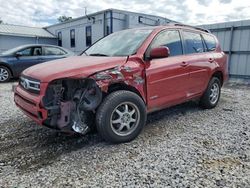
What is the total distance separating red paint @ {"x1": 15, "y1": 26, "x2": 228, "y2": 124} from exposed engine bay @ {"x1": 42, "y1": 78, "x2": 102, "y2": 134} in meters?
0.11

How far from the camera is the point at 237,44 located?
996 centimetres

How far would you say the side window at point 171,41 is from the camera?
13.2 feet

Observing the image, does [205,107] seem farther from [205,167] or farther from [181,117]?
[205,167]

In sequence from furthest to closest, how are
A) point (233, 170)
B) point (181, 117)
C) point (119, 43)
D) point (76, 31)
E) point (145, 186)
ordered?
point (76, 31), point (181, 117), point (119, 43), point (233, 170), point (145, 186)

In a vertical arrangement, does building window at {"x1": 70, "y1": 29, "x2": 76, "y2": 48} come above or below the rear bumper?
above

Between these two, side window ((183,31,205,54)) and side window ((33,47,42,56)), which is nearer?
side window ((183,31,205,54))

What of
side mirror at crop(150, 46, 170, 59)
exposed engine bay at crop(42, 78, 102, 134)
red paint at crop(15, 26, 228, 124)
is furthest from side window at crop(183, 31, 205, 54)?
exposed engine bay at crop(42, 78, 102, 134)

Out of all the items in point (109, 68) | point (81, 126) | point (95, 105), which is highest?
point (109, 68)

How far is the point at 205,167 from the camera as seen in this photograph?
2.86 metres

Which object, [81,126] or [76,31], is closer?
[81,126]

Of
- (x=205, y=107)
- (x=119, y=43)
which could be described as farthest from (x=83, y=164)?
(x=205, y=107)

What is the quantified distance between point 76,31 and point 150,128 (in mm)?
16529

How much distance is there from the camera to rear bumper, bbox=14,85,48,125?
2.99 meters

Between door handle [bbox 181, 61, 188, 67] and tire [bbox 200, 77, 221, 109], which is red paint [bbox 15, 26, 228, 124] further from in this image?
tire [bbox 200, 77, 221, 109]
